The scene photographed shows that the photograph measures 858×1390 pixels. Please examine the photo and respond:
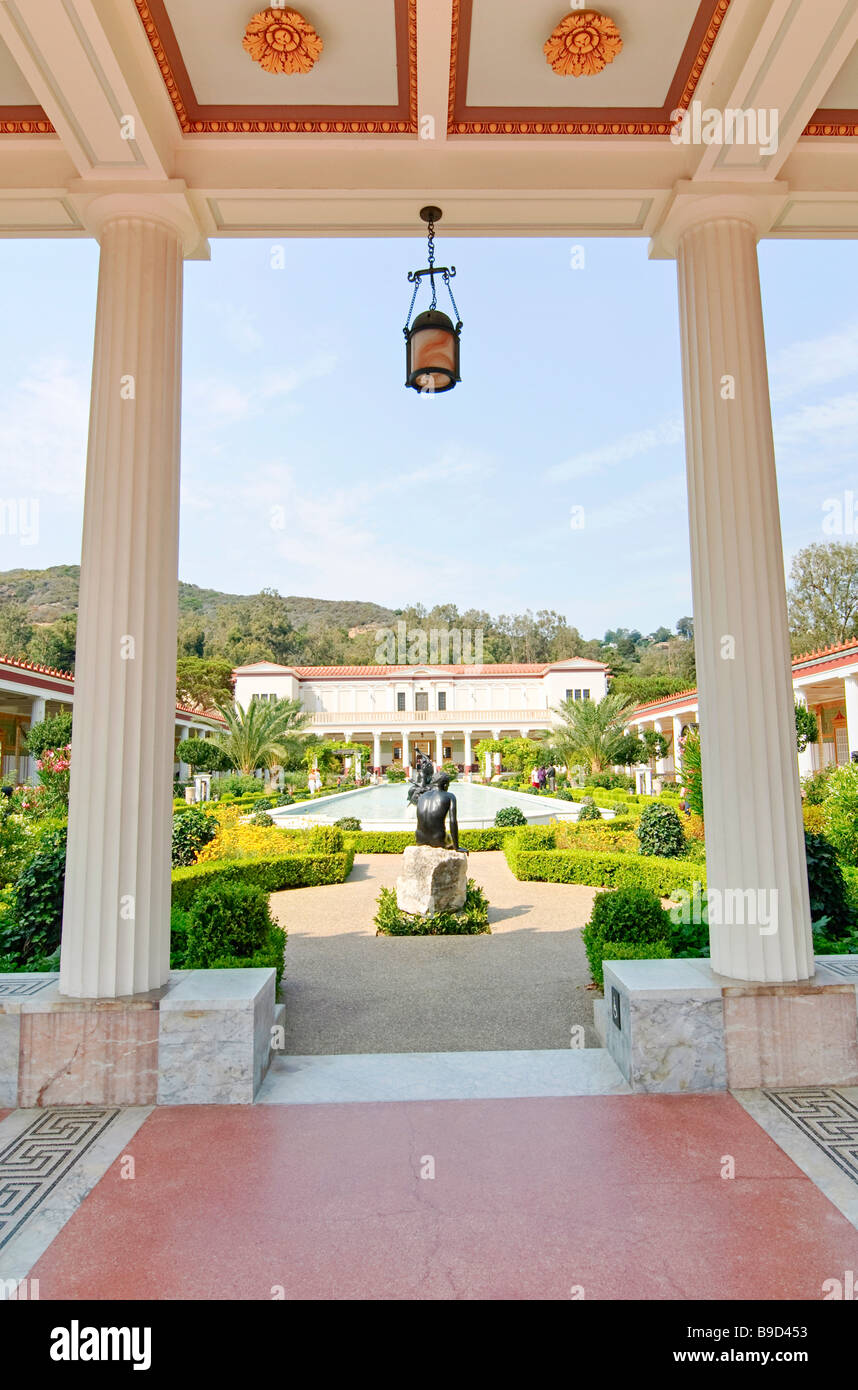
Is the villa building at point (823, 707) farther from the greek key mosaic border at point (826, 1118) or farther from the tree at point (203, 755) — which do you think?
the tree at point (203, 755)

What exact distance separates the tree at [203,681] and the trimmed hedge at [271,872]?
32031 millimetres

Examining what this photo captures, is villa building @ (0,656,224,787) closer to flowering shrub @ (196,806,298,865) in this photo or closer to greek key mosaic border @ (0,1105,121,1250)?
flowering shrub @ (196,806,298,865)

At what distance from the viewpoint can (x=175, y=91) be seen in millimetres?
3084

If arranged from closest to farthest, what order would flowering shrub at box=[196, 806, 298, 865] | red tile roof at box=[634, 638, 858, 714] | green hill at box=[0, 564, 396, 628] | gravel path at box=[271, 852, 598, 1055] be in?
gravel path at box=[271, 852, 598, 1055] → flowering shrub at box=[196, 806, 298, 865] → red tile roof at box=[634, 638, 858, 714] → green hill at box=[0, 564, 396, 628]

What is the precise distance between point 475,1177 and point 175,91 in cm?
422

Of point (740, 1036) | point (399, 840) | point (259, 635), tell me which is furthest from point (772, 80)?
point (259, 635)

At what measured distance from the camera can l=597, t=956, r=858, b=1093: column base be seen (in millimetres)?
2939

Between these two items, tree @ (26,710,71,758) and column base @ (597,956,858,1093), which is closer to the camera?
column base @ (597,956,858,1093)

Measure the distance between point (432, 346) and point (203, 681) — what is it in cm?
4007

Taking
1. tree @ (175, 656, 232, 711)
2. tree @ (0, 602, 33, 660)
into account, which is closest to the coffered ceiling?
tree @ (175, 656, 232, 711)

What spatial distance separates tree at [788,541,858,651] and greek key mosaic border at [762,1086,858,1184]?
3020 cm

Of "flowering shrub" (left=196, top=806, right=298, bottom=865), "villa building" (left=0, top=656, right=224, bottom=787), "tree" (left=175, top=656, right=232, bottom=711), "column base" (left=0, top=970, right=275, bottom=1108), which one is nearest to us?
"column base" (left=0, top=970, right=275, bottom=1108)

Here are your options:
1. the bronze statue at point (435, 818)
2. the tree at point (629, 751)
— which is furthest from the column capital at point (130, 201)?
the tree at point (629, 751)

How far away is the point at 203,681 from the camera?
41.5 metres
